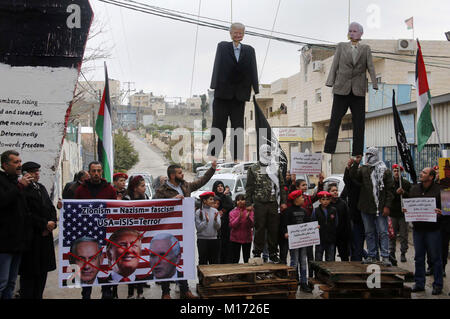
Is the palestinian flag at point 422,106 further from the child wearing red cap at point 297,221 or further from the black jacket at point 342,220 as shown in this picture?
the child wearing red cap at point 297,221

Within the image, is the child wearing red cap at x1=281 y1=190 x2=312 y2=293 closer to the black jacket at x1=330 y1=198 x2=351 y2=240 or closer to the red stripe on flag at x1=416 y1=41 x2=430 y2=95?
the black jacket at x1=330 y1=198 x2=351 y2=240

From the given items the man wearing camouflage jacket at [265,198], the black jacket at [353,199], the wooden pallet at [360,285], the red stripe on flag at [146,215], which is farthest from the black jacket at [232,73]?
the wooden pallet at [360,285]

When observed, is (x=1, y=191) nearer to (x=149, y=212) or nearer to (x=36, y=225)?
(x=36, y=225)

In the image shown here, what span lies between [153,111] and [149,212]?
11852cm

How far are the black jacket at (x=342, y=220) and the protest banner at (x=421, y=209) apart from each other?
1.08m

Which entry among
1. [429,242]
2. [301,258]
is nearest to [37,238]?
[301,258]

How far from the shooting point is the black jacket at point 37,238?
19.7 feet

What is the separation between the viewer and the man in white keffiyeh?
25.8 feet

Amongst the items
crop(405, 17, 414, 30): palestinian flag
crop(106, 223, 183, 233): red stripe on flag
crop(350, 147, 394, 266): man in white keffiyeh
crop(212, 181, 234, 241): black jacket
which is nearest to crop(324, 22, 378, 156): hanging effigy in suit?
crop(350, 147, 394, 266): man in white keffiyeh

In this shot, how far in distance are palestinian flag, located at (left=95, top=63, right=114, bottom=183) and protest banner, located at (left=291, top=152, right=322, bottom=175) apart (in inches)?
128

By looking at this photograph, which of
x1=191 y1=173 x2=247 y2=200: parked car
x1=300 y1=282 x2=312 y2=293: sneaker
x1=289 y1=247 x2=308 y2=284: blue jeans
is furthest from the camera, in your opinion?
x1=191 y1=173 x2=247 y2=200: parked car

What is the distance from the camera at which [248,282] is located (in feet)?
22.0

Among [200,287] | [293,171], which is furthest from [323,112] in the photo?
[200,287]
